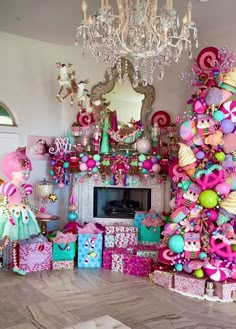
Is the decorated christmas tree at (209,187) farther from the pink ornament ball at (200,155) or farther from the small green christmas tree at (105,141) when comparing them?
the small green christmas tree at (105,141)

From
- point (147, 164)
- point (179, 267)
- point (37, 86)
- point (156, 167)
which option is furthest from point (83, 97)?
point (179, 267)

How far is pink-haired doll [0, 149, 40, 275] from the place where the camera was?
3.74 meters

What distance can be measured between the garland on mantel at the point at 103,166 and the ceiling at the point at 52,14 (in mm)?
1348

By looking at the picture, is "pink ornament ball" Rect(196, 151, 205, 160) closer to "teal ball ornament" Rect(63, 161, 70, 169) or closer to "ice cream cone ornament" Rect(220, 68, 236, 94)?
"ice cream cone ornament" Rect(220, 68, 236, 94)

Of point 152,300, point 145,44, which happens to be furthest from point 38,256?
point 145,44

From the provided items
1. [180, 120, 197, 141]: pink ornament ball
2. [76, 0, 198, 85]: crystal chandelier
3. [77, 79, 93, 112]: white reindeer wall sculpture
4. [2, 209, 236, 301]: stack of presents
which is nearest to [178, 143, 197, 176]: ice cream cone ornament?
[180, 120, 197, 141]: pink ornament ball

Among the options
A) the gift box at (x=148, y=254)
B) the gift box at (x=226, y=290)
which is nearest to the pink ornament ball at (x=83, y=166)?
the gift box at (x=148, y=254)

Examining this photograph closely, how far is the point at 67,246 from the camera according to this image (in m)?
4.18

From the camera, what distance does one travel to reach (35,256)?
4.05m

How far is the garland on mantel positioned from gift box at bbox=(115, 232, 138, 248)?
0.65 meters

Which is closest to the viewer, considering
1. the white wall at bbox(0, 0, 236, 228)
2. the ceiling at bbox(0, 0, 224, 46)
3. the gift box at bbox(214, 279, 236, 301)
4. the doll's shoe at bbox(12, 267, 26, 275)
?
the gift box at bbox(214, 279, 236, 301)

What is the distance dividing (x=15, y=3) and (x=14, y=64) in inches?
42.8

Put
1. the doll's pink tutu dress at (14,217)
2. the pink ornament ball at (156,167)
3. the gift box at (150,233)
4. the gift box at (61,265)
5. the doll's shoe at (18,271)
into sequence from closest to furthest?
the doll's pink tutu dress at (14,217), the doll's shoe at (18,271), the gift box at (61,265), the pink ornament ball at (156,167), the gift box at (150,233)

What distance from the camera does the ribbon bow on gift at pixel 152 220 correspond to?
4.28m
